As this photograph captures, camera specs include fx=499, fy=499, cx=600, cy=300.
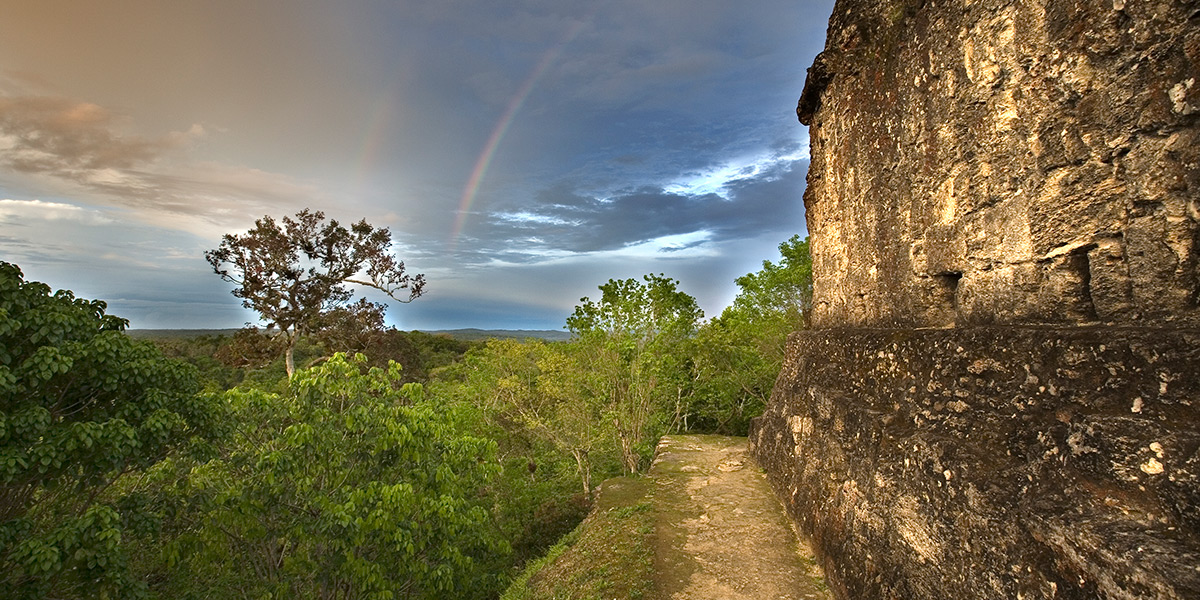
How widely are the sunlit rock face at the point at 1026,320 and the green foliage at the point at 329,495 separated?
517cm

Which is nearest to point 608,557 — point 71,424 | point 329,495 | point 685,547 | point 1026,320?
point 685,547

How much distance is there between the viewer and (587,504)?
12586mm

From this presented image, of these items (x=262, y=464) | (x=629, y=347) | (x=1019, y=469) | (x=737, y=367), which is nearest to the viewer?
(x=1019, y=469)

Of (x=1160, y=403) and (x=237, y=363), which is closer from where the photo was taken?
(x=1160, y=403)

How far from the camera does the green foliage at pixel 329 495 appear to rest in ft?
20.6

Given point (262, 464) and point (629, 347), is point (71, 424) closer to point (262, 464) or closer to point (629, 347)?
point (262, 464)

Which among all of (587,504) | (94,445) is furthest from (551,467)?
(94,445)

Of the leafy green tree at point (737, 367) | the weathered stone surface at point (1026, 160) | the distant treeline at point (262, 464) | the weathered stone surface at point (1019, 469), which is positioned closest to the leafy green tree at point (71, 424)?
the distant treeline at point (262, 464)

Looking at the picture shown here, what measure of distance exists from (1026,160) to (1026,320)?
4.30ft

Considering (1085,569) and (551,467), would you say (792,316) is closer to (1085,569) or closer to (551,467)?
(551,467)

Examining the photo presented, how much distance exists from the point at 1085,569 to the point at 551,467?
54.7ft

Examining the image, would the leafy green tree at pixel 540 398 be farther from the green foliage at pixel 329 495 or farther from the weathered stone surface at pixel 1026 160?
the weathered stone surface at pixel 1026 160

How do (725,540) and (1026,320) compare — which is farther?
(725,540)

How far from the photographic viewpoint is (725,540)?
6727 mm
